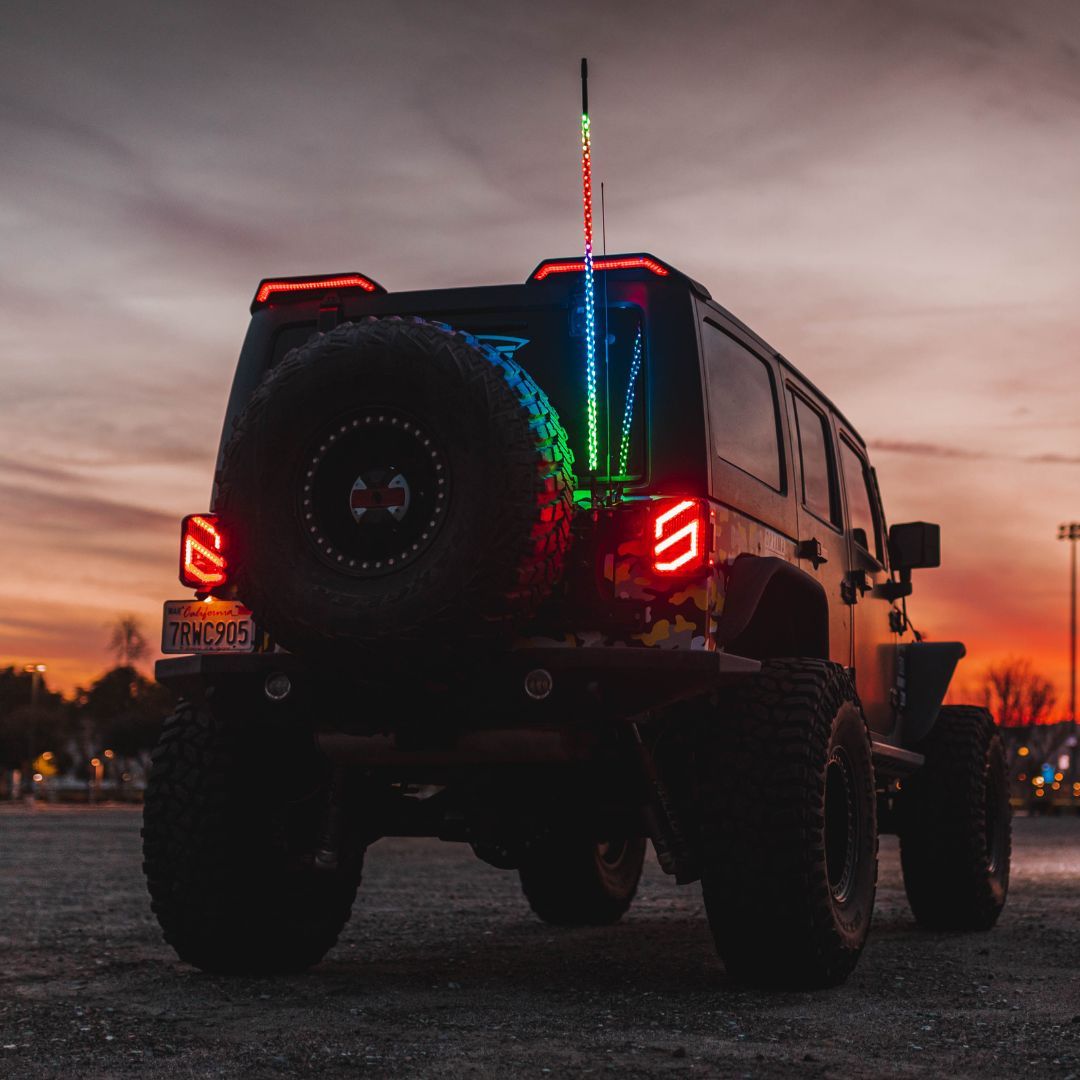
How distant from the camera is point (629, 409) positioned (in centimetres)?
604

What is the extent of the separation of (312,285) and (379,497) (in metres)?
1.65

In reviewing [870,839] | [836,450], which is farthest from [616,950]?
[836,450]

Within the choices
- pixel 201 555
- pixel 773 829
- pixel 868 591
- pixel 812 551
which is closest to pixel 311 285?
pixel 201 555

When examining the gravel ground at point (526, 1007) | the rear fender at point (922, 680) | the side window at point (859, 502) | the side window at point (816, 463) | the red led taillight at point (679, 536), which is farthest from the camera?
the rear fender at point (922, 680)

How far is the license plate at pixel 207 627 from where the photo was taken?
19.9ft

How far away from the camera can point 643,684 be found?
547cm

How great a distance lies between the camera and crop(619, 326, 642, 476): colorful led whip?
5953 millimetres

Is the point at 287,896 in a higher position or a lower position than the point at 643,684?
lower

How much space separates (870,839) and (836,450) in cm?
237

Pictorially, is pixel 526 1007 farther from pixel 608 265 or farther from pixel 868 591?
pixel 868 591

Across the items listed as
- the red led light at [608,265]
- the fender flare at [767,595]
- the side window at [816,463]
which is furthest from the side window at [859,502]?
the red led light at [608,265]

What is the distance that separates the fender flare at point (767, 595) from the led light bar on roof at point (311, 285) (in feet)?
6.55

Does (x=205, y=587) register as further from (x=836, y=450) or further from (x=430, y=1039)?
(x=836, y=450)

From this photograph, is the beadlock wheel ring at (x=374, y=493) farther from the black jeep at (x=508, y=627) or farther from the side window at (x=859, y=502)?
the side window at (x=859, y=502)
